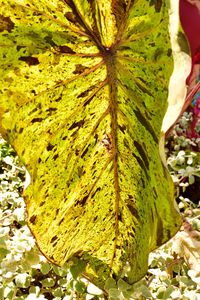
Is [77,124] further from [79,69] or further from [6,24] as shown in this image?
[6,24]

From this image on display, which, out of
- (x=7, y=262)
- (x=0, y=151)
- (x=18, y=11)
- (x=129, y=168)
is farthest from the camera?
(x=0, y=151)

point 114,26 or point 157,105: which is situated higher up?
point 114,26

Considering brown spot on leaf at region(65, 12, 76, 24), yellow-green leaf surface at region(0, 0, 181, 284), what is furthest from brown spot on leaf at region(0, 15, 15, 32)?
brown spot on leaf at region(65, 12, 76, 24)

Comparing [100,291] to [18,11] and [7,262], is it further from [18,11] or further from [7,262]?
[18,11]

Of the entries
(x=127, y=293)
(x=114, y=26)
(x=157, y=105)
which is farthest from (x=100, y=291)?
(x=114, y=26)

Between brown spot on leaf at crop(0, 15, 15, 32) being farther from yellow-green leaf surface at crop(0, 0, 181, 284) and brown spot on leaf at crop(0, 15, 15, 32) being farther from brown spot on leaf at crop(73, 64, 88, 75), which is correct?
brown spot on leaf at crop(73, 64, 88, 75)

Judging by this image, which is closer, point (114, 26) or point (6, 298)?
point (114, 26)

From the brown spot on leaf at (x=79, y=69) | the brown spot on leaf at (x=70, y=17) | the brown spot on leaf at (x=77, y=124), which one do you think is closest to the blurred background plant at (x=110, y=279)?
the brown spot on leaf at (x=77, y=124)
